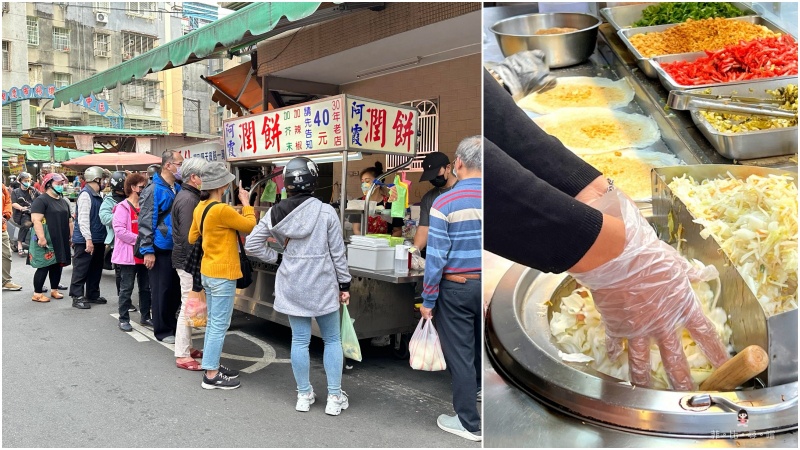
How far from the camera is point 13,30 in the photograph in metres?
27.2

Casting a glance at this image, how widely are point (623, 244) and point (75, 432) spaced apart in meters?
3.44

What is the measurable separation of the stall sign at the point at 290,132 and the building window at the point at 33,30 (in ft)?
91.7

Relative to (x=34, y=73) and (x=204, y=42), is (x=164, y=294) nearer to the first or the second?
(x=204, y=42)

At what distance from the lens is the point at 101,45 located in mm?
30828

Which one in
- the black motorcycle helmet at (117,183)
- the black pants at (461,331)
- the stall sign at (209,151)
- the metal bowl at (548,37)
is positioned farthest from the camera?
the stall sign at (209,151)

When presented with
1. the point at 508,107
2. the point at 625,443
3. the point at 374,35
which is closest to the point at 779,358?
the point at 625,443

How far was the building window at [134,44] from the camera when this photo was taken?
31.3 metres

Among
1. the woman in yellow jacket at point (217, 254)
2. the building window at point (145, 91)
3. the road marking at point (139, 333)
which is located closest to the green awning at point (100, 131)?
the road marking at point (139, 333)

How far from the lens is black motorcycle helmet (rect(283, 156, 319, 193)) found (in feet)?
12.4

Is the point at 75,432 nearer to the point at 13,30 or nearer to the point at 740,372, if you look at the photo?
the point at 740,372

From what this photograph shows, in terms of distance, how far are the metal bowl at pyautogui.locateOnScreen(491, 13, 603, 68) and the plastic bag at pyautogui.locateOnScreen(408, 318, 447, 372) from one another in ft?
6.08

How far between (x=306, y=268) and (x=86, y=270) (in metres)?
4.59

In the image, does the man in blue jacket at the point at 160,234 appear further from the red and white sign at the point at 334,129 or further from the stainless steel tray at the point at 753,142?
the stainless steel tray at the point at 753,142

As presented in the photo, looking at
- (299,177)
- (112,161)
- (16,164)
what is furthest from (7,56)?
(299,177)
